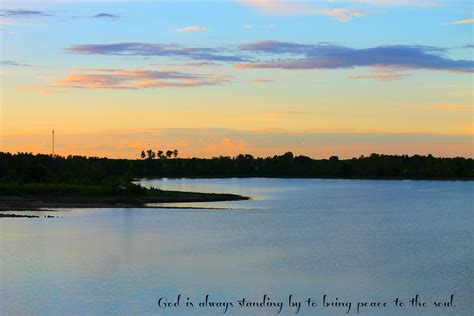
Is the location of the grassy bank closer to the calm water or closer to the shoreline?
the shoreline

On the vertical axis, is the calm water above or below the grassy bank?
below

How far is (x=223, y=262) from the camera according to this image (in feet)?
145

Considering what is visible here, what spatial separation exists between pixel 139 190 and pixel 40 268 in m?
62.5

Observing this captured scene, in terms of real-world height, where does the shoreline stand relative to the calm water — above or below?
above

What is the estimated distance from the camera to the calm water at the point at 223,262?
3266 centimetres

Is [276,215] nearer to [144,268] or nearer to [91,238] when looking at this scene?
[91,238]

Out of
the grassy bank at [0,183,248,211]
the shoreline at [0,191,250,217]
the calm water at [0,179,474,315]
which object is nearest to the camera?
the calm water at [0,179,474,315]

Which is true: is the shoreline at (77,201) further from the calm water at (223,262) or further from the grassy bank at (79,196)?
the calm water at (223,262)

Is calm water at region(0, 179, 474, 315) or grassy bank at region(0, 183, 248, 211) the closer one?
calm water at region(0, 179, 474, 315)

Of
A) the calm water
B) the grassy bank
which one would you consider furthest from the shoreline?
the calm water

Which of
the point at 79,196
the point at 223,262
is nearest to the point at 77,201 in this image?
the point at 79,196

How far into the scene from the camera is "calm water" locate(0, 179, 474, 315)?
107 feet

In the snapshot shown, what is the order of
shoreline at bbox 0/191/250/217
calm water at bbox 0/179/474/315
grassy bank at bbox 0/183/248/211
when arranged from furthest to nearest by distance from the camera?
grassy bank at bbox 0/183/248/211, shoreline at bbox 0/191/250/217, calm water at bbox 0/179/474/315

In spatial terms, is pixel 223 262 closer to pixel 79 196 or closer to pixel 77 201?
pixel 77 201
